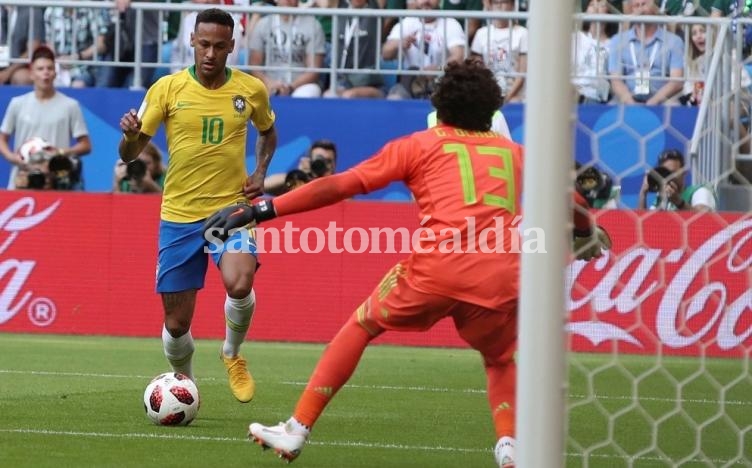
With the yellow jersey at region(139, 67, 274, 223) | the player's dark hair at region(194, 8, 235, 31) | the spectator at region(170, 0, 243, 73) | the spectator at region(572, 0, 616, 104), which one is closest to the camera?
the player's dark hair at region(194, 8, 235, 31)

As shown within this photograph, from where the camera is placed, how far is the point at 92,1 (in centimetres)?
1510

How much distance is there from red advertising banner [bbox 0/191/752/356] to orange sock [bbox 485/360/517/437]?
6.78m

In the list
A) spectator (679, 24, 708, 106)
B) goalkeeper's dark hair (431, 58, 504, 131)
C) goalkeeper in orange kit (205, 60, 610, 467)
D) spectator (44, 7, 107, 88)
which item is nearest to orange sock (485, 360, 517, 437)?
goalkeeper in orange kit (205, 60, 610, 467)

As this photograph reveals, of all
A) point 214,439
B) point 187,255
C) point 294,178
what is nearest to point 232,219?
point 214,439

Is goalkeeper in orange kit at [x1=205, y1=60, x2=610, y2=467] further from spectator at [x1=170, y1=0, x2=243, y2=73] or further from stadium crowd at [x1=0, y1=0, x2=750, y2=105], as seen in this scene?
spectator at [x1=170, y1=0, x2=243, y2=73]

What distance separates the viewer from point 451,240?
6246mm

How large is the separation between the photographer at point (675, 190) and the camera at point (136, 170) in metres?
5.09

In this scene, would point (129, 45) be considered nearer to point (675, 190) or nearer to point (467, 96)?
point (675, 190)

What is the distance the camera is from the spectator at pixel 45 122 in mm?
14609

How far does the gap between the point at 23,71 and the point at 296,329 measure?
416 cm

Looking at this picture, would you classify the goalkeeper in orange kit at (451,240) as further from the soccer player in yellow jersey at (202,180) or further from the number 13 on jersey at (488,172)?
the soccer player in yellow jersey at (202,180)

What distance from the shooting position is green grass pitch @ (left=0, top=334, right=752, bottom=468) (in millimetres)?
7031

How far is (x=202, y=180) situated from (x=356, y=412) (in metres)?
1.70

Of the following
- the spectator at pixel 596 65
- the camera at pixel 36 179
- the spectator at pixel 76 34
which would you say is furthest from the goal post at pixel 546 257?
the spectator at pixel 76 34
